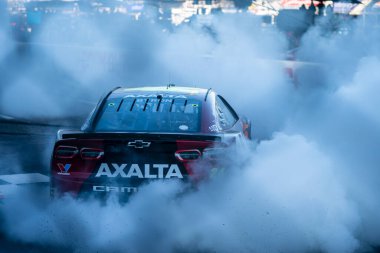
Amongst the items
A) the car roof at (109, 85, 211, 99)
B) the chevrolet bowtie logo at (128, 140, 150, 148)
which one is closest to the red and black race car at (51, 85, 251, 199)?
the chevrolet bowtie logo at (128, 140, 150, 148)

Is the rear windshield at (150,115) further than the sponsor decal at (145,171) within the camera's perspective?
Yes

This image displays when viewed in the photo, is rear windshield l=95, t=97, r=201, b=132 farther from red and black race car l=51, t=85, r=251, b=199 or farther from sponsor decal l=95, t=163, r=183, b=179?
sponsor decal l=95, t=163, r=183, b=179

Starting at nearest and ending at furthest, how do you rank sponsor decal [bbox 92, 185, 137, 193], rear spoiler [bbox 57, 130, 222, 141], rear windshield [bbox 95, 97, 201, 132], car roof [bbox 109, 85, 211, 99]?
1. sponsor decal [bbox 92, 185, 137, 193]
2. rear spoiler [bbox 57, 130, 222, 141]
3. rear windshield [bbox 95, 97, 201, 132]
4. car roof [bbox 109, 85, 211, 99]

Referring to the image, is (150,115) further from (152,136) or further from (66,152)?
(66,152)

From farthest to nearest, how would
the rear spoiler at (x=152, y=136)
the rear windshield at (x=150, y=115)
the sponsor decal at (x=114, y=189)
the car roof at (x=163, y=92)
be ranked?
the car roof at (x=163, y=92) → the rear windshield at (x=150, y=115) → the rear spoiler at (x=152, y=136) → the sponsor decal at (x=114, y=189)

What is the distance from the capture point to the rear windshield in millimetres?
6070

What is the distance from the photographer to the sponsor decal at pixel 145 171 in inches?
212

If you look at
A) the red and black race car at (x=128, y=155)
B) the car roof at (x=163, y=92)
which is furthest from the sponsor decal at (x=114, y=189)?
the car roof at (x=163, y=92)

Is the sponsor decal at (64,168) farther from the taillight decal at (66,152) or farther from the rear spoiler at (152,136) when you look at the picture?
the rear spoiler at (152,136)

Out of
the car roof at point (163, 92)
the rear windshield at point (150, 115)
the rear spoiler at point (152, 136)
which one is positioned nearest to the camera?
the rear spoiler at point (152, 136)

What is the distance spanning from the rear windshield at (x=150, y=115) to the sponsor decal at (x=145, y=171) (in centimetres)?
62

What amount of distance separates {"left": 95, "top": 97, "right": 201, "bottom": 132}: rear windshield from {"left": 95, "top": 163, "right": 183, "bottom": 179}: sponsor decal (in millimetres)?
622

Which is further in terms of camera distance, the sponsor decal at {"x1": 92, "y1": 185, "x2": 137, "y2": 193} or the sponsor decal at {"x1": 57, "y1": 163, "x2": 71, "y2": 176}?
the sponsor decal at {"x1": 57, "y1": 163, "x2": 71, "y2": 176}

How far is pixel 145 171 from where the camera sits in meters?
5.38
